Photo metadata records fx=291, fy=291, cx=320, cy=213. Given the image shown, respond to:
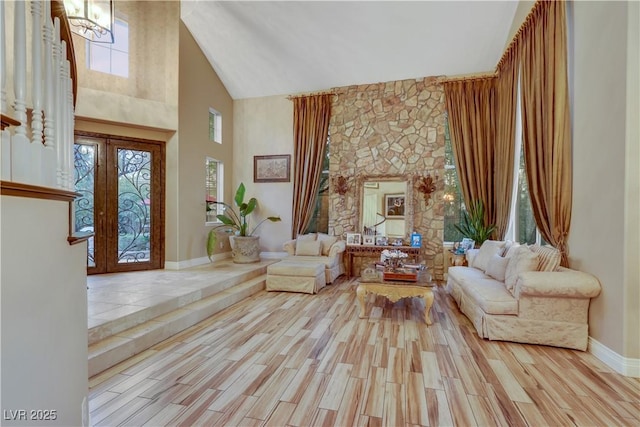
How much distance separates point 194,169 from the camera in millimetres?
5855

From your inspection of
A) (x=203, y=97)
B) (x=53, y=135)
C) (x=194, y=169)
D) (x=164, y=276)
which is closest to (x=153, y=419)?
(x=53, y=135)

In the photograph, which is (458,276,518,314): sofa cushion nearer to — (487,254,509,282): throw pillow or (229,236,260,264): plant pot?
(487,254,509,282): throw pillow

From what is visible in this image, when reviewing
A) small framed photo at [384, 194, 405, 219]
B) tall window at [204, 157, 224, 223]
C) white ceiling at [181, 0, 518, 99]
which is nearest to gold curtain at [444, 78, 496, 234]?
white ceiling at [181, 0, 518, 99]

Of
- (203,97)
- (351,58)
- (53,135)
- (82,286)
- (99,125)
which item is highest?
(351,58)

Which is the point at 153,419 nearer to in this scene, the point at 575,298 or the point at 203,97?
the point at 575,298

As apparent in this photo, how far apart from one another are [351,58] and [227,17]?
2429 mm

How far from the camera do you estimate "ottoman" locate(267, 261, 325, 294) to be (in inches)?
192

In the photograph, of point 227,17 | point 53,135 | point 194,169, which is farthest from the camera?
point 194,169

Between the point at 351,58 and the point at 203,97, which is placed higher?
the point at 351,58

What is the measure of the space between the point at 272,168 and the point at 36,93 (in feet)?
18.1

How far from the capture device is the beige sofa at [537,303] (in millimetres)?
2871

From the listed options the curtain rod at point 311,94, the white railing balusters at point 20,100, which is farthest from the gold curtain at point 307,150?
the white railing balusters at point 20,100

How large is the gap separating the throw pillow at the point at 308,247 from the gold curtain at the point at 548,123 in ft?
11.8

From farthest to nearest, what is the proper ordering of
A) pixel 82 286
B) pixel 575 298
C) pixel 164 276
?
1. pixel 164 276
2. pixel 575 298
3. pixel 82 286
